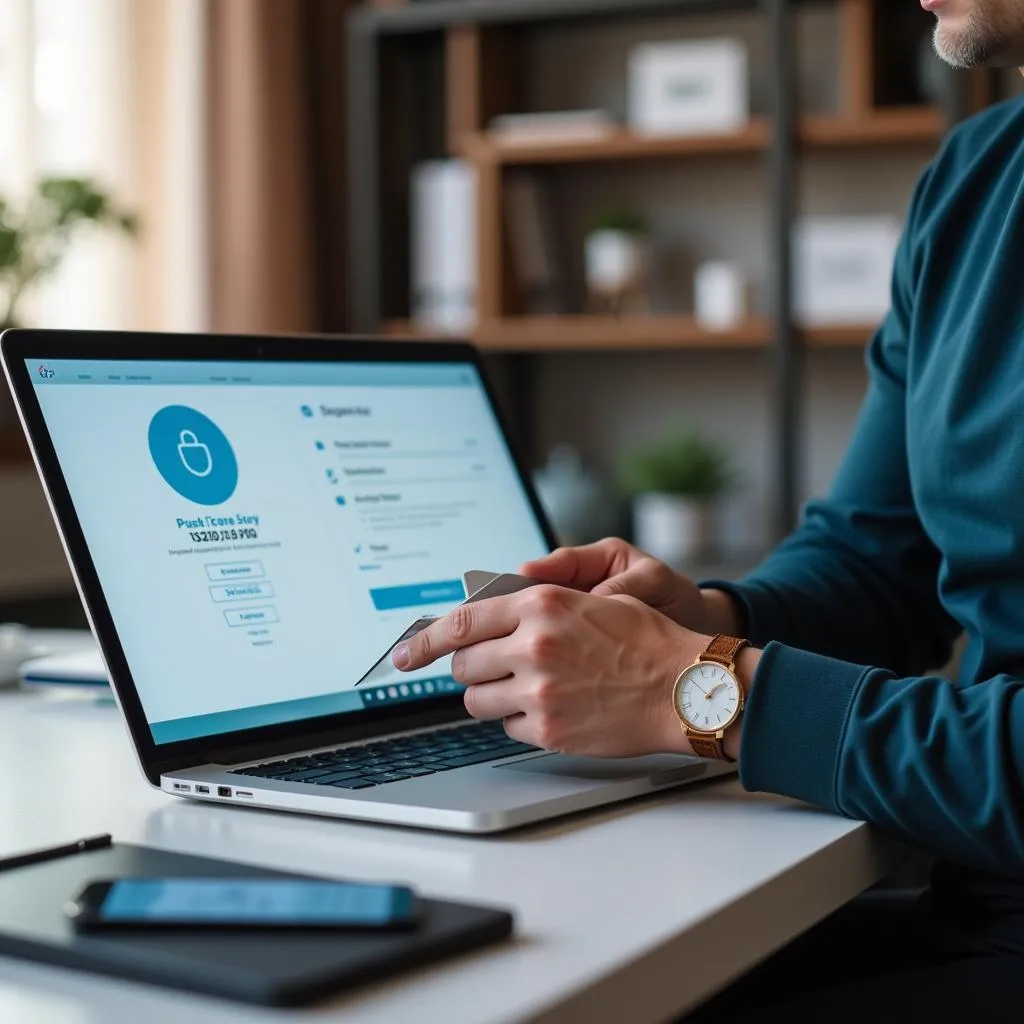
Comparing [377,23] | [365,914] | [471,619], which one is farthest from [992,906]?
[377,23]

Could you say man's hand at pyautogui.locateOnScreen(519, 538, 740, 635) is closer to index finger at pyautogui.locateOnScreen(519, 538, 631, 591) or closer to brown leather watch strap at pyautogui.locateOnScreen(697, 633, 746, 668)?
index finger at pyautogui.locateOnScreen(519, 538, 631, 591)

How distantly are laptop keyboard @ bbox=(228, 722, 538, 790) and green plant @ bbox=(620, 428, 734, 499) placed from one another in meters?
2.09

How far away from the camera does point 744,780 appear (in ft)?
2.80

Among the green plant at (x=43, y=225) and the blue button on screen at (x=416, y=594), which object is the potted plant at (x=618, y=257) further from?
the blue button on screen at (x=416, y=594)

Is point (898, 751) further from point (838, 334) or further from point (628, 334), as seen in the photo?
point (628, 334)

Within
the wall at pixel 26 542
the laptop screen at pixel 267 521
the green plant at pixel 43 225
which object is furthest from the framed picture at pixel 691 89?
the laptop screen at pixel 267 521

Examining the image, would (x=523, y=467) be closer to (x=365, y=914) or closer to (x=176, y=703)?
(x=176, y=703)

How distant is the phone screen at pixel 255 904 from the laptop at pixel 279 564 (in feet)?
0.57

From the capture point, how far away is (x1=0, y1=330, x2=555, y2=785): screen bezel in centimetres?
88

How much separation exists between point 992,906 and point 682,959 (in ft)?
1.28

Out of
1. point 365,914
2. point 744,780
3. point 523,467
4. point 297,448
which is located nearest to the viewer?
point 365,914

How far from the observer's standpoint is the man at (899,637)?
829 millimetres

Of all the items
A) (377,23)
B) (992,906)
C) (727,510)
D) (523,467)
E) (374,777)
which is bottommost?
(727,510)

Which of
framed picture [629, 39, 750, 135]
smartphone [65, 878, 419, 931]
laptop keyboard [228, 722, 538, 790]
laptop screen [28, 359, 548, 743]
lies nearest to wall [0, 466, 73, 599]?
framed picture [629, 39, 750, 135]
